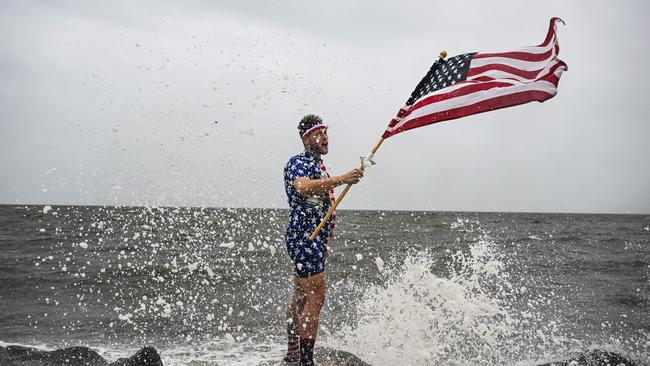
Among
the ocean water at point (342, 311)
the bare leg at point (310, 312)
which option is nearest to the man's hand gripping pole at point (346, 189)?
the bare leg at point (310, 312)

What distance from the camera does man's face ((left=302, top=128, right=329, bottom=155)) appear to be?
462cm

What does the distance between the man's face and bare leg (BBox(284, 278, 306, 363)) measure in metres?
1.23

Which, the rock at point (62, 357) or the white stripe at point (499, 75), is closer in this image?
the white stripe at point (499, 75)

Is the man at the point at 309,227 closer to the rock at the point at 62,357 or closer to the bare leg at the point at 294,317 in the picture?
the bare leg at the point at 294,317

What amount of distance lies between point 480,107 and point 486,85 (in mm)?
194

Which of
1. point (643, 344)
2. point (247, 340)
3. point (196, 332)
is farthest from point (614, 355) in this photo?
point (196, 332)

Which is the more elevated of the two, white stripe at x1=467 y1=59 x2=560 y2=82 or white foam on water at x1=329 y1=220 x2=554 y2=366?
white stripe at x1=467 y1=59 x2=560 y2=82

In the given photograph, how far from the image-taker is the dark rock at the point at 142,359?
481cm

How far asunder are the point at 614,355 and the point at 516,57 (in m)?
3.70

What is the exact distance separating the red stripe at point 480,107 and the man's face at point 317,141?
66 centimetres

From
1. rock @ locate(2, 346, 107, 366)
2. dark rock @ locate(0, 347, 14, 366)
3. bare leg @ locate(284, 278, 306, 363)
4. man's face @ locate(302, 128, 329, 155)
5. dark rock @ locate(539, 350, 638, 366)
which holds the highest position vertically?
man's face @ locate(302, 128, 329, 155)

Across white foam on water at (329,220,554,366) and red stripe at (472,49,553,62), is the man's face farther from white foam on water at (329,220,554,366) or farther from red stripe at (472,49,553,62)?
white foam on water at (329,220,554,366)

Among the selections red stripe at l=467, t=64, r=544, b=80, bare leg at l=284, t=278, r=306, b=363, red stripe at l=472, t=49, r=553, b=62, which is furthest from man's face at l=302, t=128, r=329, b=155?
red stripe at l=472, t=49, r=553, b=62

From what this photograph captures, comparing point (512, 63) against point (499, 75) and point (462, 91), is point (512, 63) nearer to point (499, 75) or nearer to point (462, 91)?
point (499, 75)
